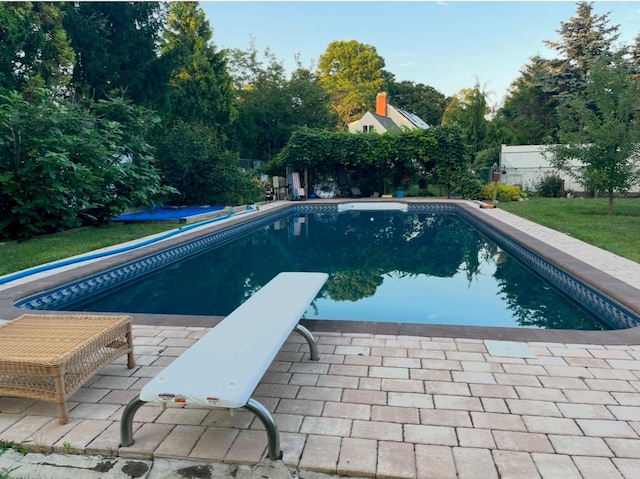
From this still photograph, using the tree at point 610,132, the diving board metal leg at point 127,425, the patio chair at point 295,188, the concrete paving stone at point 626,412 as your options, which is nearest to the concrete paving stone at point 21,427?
the diving board metal leg at point 127,425

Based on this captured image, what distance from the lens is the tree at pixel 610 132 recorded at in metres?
9.84

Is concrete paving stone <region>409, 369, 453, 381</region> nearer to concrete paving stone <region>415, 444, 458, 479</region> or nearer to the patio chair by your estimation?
concrete paving stone <region>415, 444, 458, 479</region>

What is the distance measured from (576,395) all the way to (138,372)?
107 inches

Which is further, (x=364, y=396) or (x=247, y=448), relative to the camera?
(x=364, y=396)

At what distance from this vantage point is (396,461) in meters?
1.96

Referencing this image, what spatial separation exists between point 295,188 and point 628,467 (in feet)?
54.8

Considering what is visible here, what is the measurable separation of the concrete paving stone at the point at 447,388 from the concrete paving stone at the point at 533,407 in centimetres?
24

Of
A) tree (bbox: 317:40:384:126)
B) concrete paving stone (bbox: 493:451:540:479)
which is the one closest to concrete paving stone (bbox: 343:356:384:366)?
concrete paving stone (bbox: 493:451:540:479)

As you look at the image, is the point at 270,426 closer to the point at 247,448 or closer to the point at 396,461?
the point at 247,448

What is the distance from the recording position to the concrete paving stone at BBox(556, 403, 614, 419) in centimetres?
231

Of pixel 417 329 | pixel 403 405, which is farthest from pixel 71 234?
pixel 403 405

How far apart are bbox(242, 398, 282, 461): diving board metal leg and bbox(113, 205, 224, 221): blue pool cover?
9.75 meters

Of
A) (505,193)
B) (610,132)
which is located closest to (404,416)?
(610,132)

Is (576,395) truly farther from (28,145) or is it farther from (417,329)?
(28,145)
